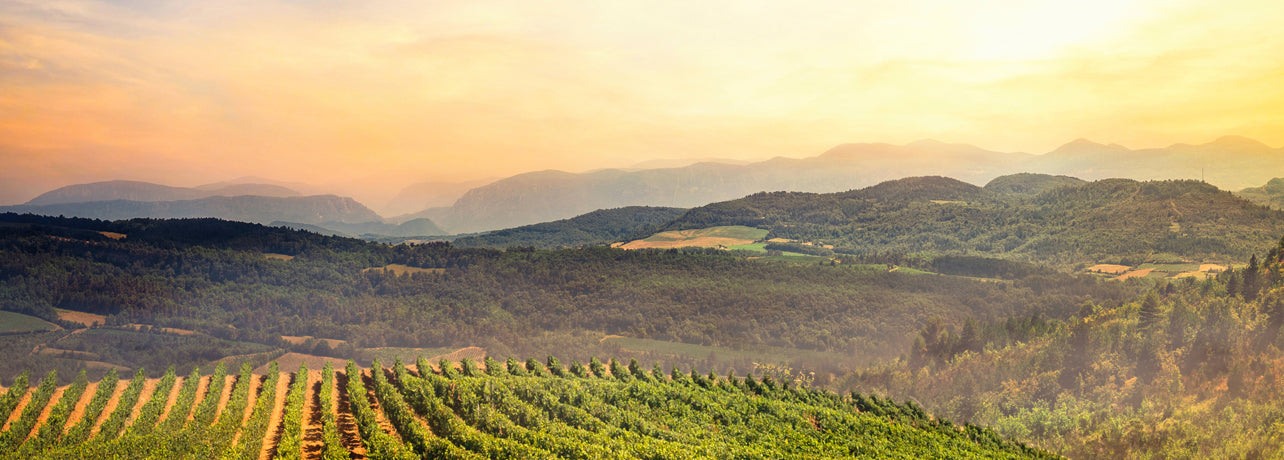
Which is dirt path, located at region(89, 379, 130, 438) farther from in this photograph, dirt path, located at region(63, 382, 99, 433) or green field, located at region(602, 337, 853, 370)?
green field, located at region(602, 337, 853, 370)

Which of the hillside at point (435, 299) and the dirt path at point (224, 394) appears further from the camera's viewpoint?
the hillside at point (435, 299)

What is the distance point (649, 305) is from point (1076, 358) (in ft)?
356

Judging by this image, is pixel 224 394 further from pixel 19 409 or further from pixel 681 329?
pixel 681 329

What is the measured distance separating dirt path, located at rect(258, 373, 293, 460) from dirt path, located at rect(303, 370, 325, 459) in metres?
1.93

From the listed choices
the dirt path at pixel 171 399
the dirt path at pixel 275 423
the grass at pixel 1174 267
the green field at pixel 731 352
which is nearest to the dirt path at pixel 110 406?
the dirt path at pixel 171 399

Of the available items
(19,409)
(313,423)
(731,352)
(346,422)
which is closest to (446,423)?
(346,422)

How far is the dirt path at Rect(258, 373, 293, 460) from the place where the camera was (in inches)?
1789

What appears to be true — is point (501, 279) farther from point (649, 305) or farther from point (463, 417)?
point (463, 417)

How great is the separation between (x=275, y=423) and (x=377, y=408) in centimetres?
920

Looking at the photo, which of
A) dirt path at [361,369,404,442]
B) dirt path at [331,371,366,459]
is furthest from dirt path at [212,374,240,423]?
dirt path at [361,369,404,442]

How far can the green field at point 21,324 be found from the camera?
370 feet

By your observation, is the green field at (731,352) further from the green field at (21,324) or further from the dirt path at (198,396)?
the green field at (21,324)

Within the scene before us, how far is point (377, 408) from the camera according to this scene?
203 ft

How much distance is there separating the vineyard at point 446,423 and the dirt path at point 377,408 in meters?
0.30
